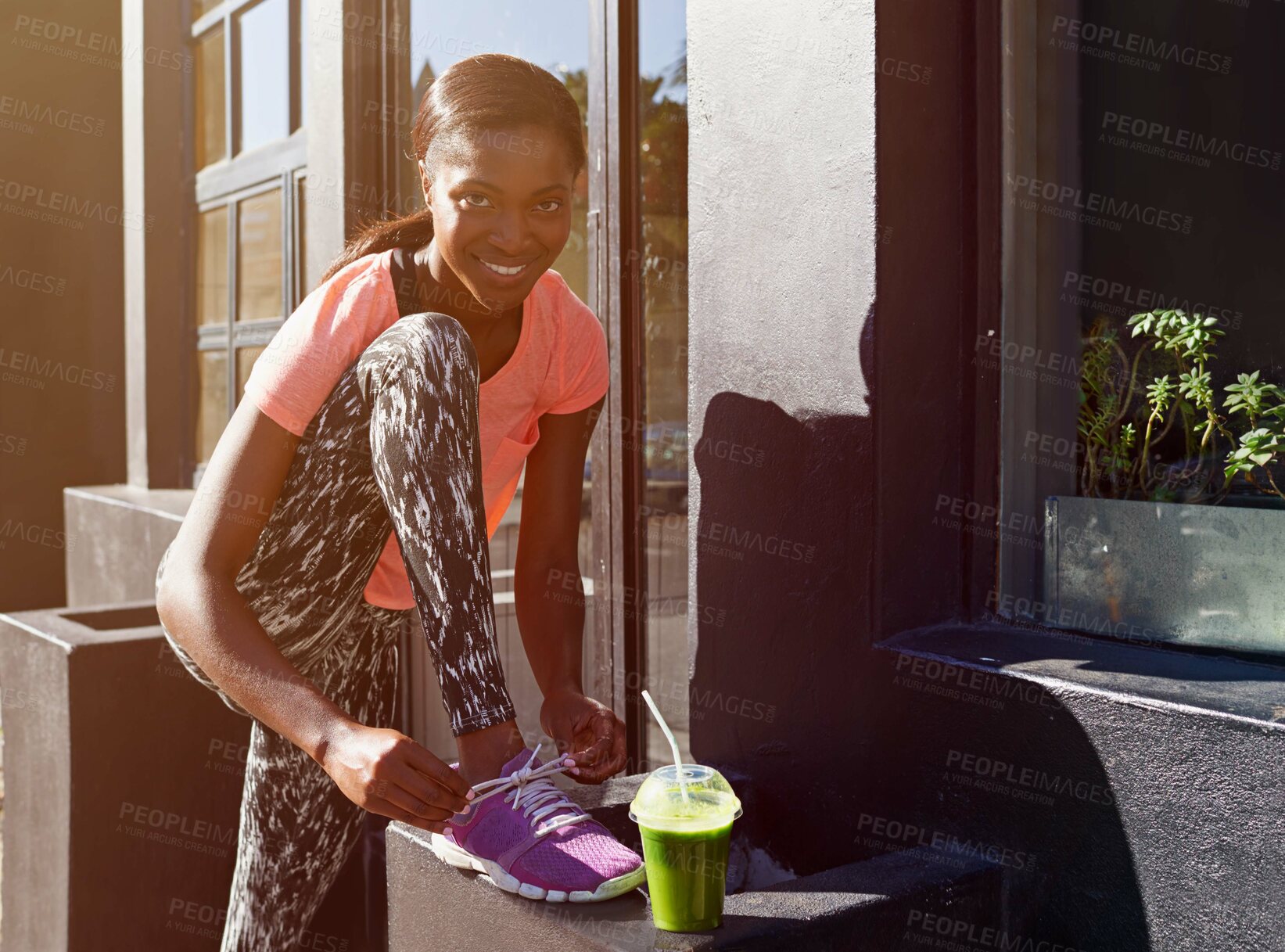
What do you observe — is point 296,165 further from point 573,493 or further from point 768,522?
point 768,522

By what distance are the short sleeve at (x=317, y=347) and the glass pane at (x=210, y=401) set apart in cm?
324

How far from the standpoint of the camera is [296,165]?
4223 mm

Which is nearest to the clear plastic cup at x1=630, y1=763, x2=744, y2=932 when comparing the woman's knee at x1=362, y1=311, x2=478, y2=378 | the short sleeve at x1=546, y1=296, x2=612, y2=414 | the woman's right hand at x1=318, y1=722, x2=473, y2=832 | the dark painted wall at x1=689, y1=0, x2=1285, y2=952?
the woman's right hand at x1=318, y1=722, x2=473, y2=832

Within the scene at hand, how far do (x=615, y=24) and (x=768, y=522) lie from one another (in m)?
1.22

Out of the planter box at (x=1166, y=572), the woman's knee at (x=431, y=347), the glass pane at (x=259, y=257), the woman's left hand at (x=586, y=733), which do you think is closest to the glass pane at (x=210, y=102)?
the glass pane at (x=259, y=257)

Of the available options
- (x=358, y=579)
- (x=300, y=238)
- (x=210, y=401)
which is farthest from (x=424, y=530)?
(x=210, y=401)

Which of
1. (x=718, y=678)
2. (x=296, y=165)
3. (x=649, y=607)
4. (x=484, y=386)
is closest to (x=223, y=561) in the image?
(x=484, y=386)

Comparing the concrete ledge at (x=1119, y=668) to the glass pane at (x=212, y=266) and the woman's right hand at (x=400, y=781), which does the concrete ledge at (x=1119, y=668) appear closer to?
the woman's right hand at (x=400, y=781)

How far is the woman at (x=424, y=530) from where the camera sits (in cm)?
164

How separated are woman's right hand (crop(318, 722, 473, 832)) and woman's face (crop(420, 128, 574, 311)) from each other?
2.54 feet

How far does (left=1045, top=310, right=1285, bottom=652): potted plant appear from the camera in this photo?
167 cm

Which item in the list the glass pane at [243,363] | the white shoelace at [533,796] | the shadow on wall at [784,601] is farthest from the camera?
the glass pane at [243,363]

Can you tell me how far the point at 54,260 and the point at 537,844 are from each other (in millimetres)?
6666

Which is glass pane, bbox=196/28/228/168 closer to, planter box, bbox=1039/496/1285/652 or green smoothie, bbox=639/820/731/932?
planter box, bbox=1039/496/1285/652
